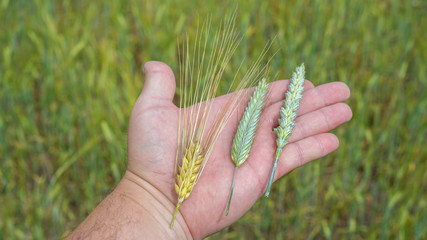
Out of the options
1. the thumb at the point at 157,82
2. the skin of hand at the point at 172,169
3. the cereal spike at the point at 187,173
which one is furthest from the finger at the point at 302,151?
the thumb at the point at 157,82

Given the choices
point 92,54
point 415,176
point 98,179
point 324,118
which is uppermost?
point 324,118

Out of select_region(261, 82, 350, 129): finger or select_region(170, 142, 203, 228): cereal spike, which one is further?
select_region(261, 82, 350, 129): finger

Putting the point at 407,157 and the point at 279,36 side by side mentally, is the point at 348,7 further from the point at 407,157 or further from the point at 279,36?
the point at 407,157

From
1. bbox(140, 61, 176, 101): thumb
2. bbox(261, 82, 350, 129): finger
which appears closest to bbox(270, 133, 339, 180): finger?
bbox(261, 82, 350, 129): finger

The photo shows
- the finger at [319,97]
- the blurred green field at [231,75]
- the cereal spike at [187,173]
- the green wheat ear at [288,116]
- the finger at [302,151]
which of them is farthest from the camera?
the blurred green field at [231,75]

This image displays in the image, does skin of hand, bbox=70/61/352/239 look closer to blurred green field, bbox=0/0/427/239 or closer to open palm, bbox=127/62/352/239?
open palm, bbox=127/62/352/239

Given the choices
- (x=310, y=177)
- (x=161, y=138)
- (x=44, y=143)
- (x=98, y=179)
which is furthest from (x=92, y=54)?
(x=310, y=177)

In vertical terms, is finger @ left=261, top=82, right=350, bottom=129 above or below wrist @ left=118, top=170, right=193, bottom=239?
above

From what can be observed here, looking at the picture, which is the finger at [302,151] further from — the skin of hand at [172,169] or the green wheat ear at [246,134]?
the green wheat ear at [246,134]
